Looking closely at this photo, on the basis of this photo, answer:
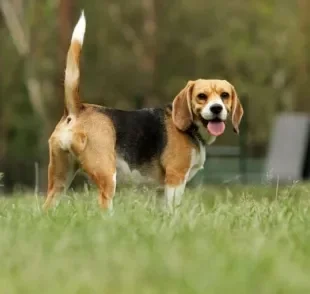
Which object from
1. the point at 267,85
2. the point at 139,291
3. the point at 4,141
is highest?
the point at 139,291

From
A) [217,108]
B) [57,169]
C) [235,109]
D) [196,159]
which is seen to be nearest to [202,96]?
[217,108]

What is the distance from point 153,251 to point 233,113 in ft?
13.2

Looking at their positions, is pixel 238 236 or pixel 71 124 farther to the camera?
pixel 71 124

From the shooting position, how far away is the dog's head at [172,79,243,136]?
9.52 meters

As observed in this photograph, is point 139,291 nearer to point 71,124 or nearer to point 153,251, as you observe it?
point 153,251

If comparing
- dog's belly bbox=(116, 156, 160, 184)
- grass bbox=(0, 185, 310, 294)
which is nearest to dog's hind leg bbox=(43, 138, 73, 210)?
dog's belly bbox=(116, 156, 160, 184)

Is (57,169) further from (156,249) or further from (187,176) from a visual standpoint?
(156,249)

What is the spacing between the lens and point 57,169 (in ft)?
30.9

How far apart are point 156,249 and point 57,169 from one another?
11.2ft

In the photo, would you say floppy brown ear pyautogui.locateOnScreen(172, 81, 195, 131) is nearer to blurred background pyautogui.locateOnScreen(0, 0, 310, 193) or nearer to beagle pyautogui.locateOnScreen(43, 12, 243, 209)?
beagle pyautogui.locateOnScreen(43, 12, 243, 209)

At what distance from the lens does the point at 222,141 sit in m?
36.1

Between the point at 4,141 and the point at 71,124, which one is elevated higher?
the point at 71,124

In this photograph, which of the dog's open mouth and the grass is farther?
the dog's open mouth

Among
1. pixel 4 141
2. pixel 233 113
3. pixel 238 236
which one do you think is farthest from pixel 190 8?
pixel 238 236
